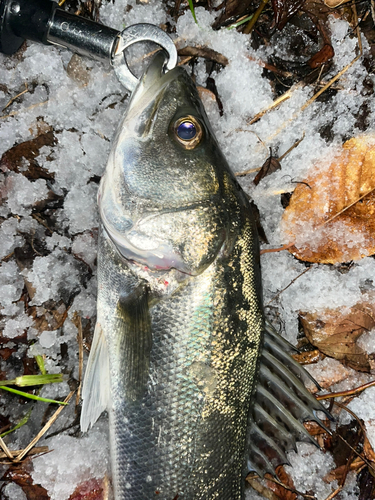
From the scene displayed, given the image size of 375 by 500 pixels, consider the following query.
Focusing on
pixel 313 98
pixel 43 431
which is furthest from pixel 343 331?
pixel 43 431

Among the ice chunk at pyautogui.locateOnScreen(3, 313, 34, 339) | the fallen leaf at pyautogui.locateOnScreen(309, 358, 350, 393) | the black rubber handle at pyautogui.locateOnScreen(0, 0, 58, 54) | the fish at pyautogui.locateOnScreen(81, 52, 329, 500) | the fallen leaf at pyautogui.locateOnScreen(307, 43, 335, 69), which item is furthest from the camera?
the fallen leaf at pyautogui.locateOnScreen(309, 358, 350, 393)

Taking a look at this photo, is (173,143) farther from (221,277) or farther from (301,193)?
(301,193)

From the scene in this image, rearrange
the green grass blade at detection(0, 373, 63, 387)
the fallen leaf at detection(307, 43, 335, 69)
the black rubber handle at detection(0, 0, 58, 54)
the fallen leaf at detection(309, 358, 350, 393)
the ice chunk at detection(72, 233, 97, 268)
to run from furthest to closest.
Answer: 1. the fallen leaf at detection(309, 358, 350, 393)
2. the fallen leaf at detection(307, 43, 335, 69)
3. the ice chunk at detection(72, 233, 97, 268)
4. the green grass blade at detection(0, 373, 63, 387)
5. the black rubber handle at detection(0, 0, 58, 54)

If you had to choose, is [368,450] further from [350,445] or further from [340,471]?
[340,471]

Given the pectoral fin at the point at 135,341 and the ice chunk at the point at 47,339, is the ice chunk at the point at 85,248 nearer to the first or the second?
the ice chunk at the point at 47,339

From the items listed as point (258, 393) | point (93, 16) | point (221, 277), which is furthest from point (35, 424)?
point (93, 16)

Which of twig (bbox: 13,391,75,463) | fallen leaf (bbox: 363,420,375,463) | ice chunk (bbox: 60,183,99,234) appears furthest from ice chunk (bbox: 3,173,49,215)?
fallen leaf (bbox: 363,420,375,463)

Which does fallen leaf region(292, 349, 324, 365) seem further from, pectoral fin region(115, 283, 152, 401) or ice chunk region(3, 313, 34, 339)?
ice chunk region(3, 313, 34, 339)
